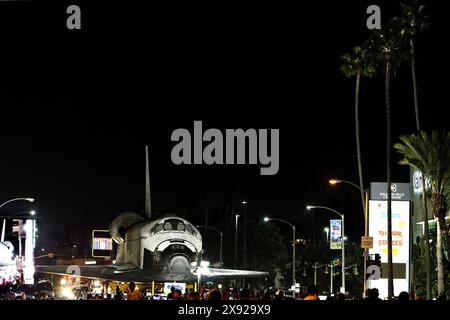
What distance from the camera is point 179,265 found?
52812 millimetres

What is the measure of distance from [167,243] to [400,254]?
17483mm

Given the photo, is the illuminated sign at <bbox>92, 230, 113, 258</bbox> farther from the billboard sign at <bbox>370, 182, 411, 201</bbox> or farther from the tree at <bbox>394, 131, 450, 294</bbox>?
→ the tree at <bbox>394, 131, 450, 294</bbox>

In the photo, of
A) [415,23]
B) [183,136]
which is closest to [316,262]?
[415,23]

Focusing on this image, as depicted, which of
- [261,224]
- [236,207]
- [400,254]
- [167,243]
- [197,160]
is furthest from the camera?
[236,207]

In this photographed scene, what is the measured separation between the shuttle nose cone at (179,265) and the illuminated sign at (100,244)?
28817mm

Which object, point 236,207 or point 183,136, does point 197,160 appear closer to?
point 183,136

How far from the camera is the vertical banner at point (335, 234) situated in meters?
67.4

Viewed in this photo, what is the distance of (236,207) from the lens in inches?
5354

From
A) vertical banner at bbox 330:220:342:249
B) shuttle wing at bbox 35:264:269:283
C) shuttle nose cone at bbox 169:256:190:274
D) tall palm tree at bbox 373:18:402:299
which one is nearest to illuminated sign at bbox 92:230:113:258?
shuttle wing at bbox 35:264:269:283

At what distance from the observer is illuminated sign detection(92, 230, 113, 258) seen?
266ft

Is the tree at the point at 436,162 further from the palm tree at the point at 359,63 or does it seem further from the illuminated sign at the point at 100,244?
the illuminated sign at the point at 100,244

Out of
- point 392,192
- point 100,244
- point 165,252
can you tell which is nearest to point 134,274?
point 165,252

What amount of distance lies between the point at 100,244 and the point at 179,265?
30.3 metres
